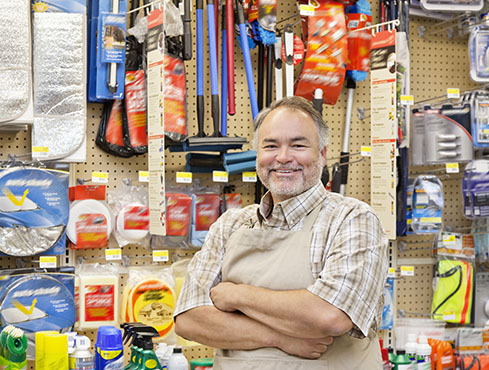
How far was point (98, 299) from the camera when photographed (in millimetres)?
3320

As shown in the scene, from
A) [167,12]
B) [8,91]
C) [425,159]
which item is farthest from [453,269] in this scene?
[8,91]

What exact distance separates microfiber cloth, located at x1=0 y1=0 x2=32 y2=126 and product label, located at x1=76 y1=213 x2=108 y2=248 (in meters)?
0.58

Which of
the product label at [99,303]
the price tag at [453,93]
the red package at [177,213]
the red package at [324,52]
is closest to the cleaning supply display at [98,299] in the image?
→ the product label at [99,303]

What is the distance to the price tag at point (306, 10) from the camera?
3705 mm

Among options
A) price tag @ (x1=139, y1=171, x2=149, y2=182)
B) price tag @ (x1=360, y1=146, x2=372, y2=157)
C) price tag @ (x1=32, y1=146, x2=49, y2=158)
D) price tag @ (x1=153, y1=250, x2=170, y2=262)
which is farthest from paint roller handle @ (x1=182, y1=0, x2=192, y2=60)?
price tag @ (x1=360, y1=146, x2=372, y2=157)

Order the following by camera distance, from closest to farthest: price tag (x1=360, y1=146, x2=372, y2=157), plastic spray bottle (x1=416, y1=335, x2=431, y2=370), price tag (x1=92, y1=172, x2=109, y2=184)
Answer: price tag (x1=92, y1=172, x2=109, y2=184) → plastic spray bottle (x1=416, y1=335, x2=431, y2=370) → price tag (x1=360, y1=146, x2=372, y2=157)

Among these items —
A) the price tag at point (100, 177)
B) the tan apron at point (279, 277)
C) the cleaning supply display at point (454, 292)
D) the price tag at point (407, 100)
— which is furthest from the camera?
the cleaning supply display at point (454, 292)

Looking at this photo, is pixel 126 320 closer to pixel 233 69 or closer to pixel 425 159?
pixel 233 69

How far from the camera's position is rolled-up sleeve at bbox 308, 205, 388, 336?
2.06m

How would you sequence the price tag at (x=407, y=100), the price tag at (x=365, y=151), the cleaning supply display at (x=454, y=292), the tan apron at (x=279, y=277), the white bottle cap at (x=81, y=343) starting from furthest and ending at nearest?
1. the cleaning supply display at (x=454, y=292)
2. the price tag at (x=407, y=100)
3. the price tag at (x=365, y=151)
4. the white bottle cap at (x=81, y=343)
5. the tan apron at (x=279, y=277)

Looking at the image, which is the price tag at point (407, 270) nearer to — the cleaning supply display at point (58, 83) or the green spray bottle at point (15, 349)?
the cleaning supply display at point (58, 83)

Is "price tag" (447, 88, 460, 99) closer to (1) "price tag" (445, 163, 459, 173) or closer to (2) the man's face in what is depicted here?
(1) "price tag" (445, 163, 459, 173)

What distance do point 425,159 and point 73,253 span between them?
1988mm

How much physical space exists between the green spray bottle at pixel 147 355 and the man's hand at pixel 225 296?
0.72m
